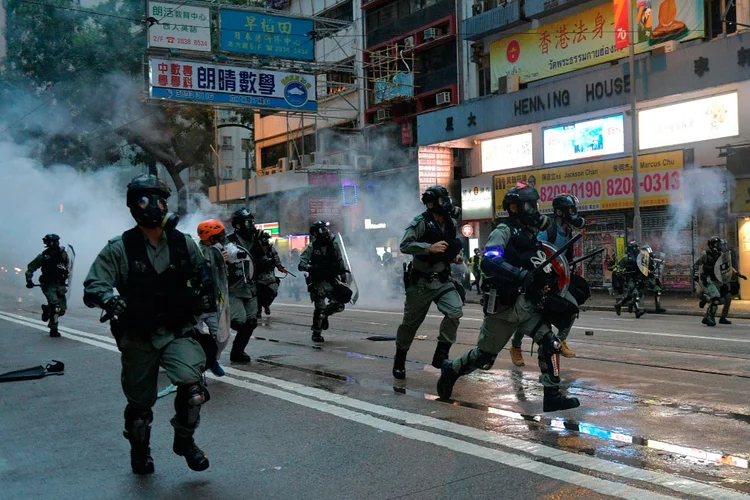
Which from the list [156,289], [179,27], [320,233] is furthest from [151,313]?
[179,27]

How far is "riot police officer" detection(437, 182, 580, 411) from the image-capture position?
6.05 m

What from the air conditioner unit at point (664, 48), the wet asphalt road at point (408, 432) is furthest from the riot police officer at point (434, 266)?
the air conditioner unit at point (664, 48)

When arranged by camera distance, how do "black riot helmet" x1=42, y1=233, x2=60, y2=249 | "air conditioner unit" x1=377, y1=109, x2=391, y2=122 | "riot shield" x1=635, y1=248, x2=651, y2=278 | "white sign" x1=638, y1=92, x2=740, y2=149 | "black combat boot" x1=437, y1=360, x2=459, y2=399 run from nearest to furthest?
1. "black combat boot" x1=437, y1=360, x2=459, y2=399
2. "black riot helmet" x1=42, y1=233, x2=60, y2=249
3. "riot shield" x1=635, y1=248, x2=651, y2=278
4. "white sign" x1=638, y1=92, x2=740, y2=149
5. "air conditioner unit" x1=377, y1=109, x2=391, y2=122

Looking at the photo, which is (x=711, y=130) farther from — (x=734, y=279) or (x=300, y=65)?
(x=300, y=65)

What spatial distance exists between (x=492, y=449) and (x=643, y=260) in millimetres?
13149

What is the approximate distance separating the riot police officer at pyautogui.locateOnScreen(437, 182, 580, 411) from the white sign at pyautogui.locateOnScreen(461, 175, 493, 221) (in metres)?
23.3

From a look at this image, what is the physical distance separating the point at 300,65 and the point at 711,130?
43.5ft

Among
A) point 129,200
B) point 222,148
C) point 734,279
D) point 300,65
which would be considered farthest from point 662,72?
point 222,148

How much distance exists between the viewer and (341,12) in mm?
39219

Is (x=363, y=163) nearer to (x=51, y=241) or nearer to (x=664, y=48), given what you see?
(x=664, y=48)

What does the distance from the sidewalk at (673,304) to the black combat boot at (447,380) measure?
39.1 ft

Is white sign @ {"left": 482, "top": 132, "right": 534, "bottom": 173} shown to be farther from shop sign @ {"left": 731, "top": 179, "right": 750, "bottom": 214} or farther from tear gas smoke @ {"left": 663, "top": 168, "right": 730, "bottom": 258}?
shop sign @ {"left": 731, "top": 179, "right": 750, "bottom": 214}

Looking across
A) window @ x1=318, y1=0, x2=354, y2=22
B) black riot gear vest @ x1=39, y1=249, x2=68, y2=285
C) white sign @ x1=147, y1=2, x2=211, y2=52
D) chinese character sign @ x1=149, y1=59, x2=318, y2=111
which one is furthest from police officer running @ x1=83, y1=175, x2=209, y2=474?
window @ x1=318, y1=0, x2=354, y2=22

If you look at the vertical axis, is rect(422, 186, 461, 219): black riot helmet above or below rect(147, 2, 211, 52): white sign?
below
